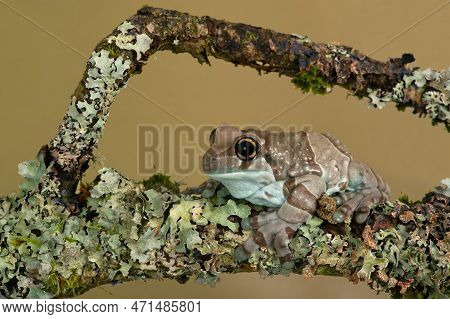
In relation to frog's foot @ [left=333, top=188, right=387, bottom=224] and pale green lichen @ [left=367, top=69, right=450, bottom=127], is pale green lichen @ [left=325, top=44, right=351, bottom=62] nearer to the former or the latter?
pale green lichen @ [left=367, top=69, right=450, bottom=127]

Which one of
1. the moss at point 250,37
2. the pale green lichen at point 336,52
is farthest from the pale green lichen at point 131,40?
the pale green lichen at point 336,52

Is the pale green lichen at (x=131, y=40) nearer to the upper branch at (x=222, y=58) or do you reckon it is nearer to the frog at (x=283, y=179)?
the upper branch at (x=222, y=58)

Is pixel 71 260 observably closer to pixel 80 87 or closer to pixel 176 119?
pixel 80 87

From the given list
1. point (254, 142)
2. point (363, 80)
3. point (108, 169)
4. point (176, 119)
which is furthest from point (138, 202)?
point (176, 119)

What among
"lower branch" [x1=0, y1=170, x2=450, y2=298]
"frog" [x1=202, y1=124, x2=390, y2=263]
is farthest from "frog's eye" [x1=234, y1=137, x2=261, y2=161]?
"lower branch" [x1=0, y1=170, x2=450, y2=298]
